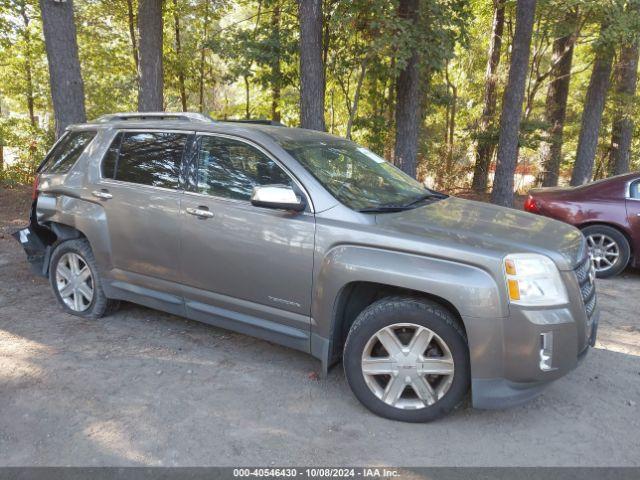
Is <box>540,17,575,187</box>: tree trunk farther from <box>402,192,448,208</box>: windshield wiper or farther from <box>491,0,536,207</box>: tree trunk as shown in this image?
<box>402,192,448,208</box>: windshield wiper

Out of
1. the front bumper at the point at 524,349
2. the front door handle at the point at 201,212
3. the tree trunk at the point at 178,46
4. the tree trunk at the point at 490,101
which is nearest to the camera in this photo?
the front bumper at the point at 524,349

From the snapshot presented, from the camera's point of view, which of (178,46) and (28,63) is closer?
(28,63)

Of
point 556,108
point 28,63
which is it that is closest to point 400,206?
point 556,108

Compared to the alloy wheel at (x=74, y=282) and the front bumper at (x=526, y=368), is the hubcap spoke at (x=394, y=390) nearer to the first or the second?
the front bumper at (x=526, y=368)

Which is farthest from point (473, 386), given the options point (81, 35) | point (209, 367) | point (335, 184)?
point (81, 35)

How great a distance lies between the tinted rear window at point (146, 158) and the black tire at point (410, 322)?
1.97 meters

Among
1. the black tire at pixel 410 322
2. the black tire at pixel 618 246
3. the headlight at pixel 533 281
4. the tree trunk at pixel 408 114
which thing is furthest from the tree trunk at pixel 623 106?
the black tire at pixel 410 322

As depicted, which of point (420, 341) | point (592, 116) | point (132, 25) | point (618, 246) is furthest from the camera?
point (132, 25)

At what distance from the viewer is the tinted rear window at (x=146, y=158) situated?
429cm

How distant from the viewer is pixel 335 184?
149 inches

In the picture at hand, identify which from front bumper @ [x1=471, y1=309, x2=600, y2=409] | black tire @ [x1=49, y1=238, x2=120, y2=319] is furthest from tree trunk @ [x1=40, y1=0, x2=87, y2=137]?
front bumper @ [x1=471, y1=309, x2=600, y2=409]

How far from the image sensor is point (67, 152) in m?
5.10

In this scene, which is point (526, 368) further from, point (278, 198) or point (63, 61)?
→ point (63, 61)

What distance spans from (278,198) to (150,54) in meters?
7.74
